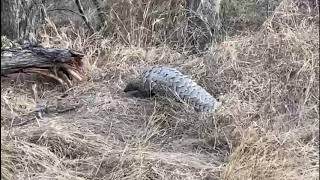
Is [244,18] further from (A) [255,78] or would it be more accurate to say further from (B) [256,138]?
(B) [256,138]

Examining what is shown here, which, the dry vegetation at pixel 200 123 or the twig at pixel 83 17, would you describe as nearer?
the dry vegetation at pixel 200 123

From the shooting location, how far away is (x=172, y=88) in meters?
3.49

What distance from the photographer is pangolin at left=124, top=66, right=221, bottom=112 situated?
3.32 meters

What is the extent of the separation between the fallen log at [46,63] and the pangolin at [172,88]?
451 mm

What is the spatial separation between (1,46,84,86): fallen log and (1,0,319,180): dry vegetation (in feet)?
0.32

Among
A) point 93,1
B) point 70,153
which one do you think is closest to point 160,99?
point 70,153

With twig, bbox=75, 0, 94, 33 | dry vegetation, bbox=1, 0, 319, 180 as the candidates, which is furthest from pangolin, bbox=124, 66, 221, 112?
twig, bbox=75, 0, 94, 33

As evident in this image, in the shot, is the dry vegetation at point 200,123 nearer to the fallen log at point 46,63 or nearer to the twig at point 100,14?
the fallen log at point 46,63

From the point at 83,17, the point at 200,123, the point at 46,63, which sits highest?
Answer: the point at 83,17

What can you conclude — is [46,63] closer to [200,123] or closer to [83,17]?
[200,123]

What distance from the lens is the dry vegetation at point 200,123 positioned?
2.62 metres

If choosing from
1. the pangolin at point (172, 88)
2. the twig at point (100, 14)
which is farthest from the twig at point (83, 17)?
the pangolin at point (172, 88)

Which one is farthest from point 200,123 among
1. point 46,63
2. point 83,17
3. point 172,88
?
point 83,17

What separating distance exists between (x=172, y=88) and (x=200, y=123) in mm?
464
